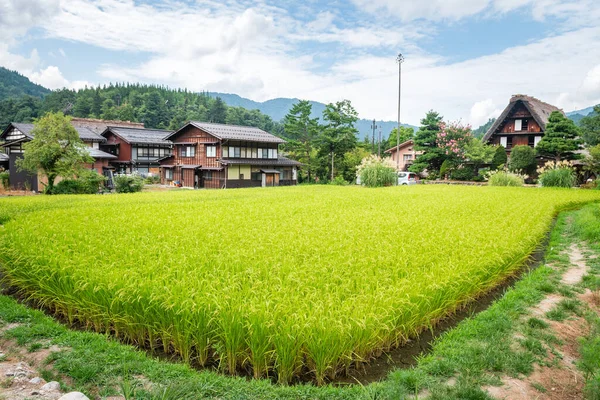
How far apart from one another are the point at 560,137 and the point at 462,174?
749 centimetres

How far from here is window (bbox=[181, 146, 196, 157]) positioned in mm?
32688

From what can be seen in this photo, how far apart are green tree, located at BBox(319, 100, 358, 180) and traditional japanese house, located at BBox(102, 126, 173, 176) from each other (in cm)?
1591

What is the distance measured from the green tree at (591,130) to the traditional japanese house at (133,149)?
36.9 m

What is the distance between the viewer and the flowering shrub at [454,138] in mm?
32500

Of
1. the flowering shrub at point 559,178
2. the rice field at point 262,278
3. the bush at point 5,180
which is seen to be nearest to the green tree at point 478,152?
the flowering shrub at point 559,178

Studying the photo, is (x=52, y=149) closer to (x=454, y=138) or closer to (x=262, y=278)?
(x=262, y=278)

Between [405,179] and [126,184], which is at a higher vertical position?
[405,179]

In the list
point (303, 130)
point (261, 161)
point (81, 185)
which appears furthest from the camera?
point (303, 130)

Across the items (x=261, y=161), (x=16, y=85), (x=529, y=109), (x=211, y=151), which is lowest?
(x=261, y=161)

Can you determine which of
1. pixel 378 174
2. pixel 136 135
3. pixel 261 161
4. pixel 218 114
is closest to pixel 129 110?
pixel 218 114

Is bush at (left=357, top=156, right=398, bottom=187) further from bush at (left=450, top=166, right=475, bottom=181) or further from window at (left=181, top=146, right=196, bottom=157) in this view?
window at (left=181, top=146, right=196, bottom=157)

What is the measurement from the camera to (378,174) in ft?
83.5

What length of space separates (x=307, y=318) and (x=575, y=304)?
13.0ft

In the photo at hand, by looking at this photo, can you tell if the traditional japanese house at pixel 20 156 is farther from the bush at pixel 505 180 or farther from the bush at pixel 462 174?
the bush at pixel 462 174
